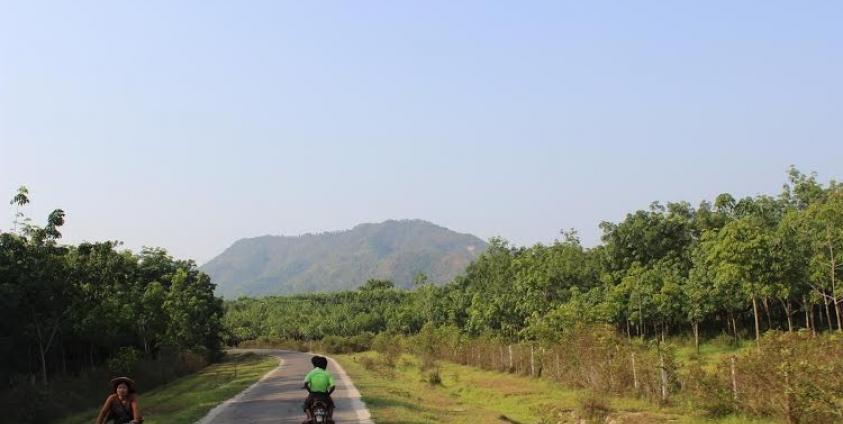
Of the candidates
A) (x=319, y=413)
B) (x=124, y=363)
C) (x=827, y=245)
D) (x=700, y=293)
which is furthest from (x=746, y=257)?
(x=124, y=363)

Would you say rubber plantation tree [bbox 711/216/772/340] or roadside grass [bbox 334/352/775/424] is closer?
roadside grass [bbox 334/352/775/424]

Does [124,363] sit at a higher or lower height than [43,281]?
lower

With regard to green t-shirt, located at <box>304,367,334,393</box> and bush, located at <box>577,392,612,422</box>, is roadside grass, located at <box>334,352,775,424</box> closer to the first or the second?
bush, located at <box>577,392,612,422</box>

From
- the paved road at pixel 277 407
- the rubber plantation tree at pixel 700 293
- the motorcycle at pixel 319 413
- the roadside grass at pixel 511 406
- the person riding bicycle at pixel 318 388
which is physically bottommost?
the roadside grass at pixel 511 406

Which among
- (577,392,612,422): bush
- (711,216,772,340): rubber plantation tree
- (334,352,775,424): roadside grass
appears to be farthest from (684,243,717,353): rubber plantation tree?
(577,392,612,422): bush

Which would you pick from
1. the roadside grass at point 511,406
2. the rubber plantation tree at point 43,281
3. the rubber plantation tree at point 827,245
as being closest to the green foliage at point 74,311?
the rubber plantation tree at point 43,281

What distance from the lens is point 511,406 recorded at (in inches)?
991

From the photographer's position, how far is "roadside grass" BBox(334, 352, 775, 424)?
18.4 metres

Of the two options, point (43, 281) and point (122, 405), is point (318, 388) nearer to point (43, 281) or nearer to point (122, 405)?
point (122, 405)

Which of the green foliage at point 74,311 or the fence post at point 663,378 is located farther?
the green foliage at point 74,311

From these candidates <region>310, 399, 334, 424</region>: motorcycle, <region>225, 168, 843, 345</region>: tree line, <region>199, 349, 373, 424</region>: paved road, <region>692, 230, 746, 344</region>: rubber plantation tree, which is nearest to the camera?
<region>310, 399, 334, 424</region>: motorcycle

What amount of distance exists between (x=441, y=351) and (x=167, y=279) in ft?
79.0

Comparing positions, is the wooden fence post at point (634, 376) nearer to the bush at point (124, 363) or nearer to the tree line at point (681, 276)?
the tree line at point (681, 276)

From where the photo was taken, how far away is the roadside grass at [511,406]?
724 inches
